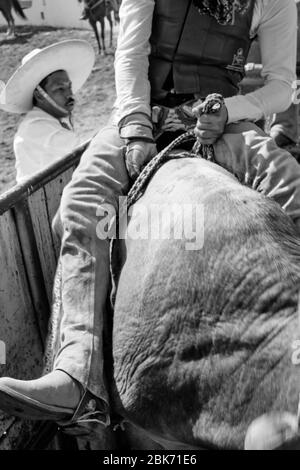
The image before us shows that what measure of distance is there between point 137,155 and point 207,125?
0.28 meters

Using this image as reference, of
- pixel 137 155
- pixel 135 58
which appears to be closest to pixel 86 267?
pixel 137 155

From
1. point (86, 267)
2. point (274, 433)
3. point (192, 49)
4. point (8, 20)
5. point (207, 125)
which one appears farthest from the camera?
point (8, 20)

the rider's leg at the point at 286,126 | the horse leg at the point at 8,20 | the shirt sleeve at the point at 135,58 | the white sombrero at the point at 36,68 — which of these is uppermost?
the shirt sleeve at the point at 135,58

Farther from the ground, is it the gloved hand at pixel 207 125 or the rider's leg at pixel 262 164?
the gloved hand at pixel 207 125

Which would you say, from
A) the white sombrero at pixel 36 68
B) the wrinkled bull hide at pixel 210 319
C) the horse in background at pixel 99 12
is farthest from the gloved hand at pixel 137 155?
the horse in background at pixel 99 12

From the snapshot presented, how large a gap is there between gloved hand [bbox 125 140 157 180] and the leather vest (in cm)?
36

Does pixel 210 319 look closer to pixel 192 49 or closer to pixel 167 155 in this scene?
pixel 167 155

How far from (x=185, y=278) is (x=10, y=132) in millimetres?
8196

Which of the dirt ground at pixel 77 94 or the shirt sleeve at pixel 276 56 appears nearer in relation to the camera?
the shirt sleeve at pixel 276 56

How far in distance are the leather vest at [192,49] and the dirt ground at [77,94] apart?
4750mm

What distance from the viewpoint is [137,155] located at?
2.26m

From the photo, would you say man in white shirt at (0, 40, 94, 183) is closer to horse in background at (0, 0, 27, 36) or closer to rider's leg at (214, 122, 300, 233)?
rider's leg at (214, 122, 300, 233)

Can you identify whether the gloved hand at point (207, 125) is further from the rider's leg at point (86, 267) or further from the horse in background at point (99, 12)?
the horse in background at point (99, 12)

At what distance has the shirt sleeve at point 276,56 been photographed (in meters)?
2.57
